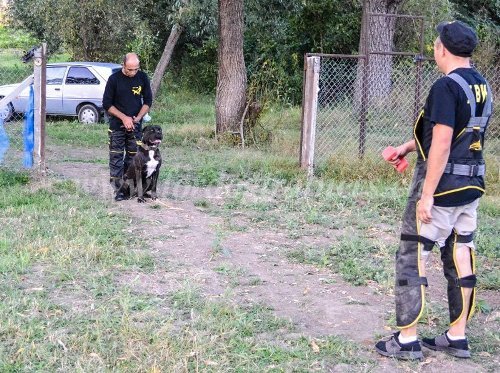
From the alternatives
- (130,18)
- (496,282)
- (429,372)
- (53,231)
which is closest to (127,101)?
(53,231)

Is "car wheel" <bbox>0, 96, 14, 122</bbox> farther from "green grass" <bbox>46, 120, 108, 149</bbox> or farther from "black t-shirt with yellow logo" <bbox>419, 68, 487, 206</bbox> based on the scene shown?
"black t-shirt with yellow logo" <bbox>419, 68, 487, 206</bbox>

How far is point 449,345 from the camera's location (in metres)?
4.70

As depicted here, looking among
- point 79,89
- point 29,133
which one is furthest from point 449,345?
point 79,89

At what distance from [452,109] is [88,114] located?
46.8 feet

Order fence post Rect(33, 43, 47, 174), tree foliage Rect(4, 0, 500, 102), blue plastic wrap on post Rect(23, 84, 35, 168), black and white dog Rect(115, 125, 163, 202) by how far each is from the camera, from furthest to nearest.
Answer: tree foliage Rect(4, 0, 500, 102)
blue plastic wrap on post Rect(23, 84, 35, 168)
fence post Rect(33, 43, 47, 174)
black and white dog Rect(115, 125, 163, 202)

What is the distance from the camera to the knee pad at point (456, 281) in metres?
4.65

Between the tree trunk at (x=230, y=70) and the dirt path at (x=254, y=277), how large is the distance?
6.13 metres

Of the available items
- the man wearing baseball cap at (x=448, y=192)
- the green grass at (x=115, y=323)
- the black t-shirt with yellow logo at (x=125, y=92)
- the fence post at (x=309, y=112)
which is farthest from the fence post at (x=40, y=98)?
the man wearing baseball cap at (x=448, y=192)

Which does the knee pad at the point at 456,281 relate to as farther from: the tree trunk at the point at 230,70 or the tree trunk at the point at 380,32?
the tree trunk at the point at 380,32

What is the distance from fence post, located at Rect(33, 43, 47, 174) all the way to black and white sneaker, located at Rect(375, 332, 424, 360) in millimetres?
6072

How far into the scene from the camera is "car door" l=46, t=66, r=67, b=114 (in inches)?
698

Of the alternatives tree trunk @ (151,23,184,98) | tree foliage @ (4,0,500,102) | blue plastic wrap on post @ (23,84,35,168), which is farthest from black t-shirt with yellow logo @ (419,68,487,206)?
tree trunk @ (151,23,184,98)

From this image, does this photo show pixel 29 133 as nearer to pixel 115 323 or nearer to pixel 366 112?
pixel 366 112

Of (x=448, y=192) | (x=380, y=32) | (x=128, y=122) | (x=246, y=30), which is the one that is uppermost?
(x=246, y=30)
